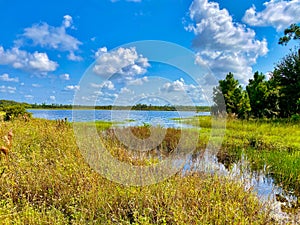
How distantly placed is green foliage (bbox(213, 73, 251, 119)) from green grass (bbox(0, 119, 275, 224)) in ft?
72.1

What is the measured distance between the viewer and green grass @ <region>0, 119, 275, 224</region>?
3447mm

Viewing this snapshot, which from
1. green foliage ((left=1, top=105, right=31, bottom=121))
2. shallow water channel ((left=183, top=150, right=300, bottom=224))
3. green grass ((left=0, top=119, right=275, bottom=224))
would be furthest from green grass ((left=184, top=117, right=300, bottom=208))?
green foliage ((left=1, top=105, right=31, bottom=121))

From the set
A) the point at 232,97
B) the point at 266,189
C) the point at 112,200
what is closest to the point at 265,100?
the point at 232,97

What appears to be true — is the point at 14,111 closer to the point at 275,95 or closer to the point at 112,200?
the point at 112,200

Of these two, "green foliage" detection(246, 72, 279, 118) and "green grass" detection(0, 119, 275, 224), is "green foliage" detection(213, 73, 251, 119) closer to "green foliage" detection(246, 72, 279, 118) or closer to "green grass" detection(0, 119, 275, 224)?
"green foliage" detection(246, 72, 279, 118)

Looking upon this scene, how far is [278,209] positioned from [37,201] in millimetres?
3689

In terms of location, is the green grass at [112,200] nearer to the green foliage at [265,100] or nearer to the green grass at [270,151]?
the green grass at [270,151]

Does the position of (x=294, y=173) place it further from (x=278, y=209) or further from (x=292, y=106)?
(x=292, y=106)

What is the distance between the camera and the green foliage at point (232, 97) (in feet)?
85.6

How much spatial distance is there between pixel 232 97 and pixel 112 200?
83.2ft

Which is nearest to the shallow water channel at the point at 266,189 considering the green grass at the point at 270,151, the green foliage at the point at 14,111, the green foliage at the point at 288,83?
the green grass at the point at 270,151

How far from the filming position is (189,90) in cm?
661

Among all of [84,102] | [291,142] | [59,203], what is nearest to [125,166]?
[59,203]

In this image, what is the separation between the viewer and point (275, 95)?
76.9 feet
